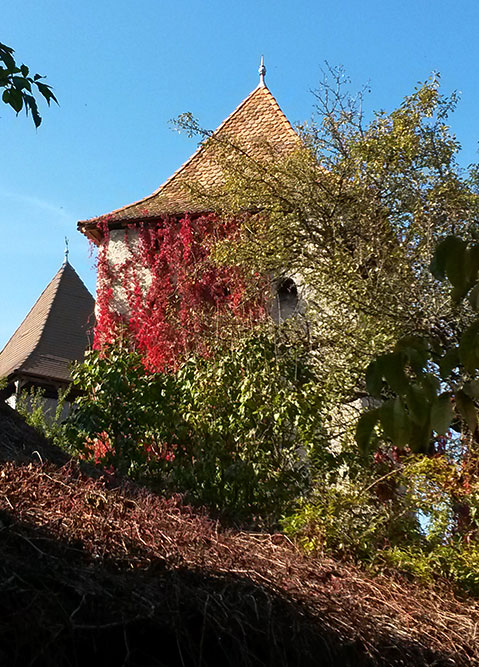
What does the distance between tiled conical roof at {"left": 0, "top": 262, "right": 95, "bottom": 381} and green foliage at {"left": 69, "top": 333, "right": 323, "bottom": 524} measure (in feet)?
41.0

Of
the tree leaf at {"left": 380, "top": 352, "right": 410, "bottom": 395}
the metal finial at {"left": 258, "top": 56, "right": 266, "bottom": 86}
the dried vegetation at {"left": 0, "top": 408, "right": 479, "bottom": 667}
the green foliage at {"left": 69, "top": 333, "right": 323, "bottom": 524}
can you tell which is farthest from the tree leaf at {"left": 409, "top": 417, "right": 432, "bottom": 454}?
the metal finial at {"left": 258, "top": 56, "right": 266, "bottom": 86}

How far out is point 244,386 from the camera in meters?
7.25

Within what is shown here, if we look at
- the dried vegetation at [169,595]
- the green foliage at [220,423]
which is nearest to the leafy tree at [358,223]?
the green foliage at [220,423]

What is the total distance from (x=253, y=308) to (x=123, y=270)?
450cm

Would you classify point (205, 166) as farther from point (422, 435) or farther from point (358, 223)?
point (422, 435)

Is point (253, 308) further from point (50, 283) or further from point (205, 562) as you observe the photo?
point (50, 283)

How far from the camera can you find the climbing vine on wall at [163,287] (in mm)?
11984

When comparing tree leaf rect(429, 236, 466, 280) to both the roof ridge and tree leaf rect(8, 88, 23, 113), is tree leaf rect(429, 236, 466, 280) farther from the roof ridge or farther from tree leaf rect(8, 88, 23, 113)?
the roof ridge

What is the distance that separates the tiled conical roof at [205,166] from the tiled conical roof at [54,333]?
635 cm

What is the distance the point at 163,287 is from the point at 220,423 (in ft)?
20.8

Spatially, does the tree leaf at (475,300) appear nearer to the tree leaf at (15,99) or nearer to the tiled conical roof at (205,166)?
the tree leaf at (15,99)

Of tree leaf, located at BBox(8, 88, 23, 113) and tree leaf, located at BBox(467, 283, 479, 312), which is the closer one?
tree leaf, located at BBox(467, 283, 479, 312)

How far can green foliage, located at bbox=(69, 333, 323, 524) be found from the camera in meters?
7.02

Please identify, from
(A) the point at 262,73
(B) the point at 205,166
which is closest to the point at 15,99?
(B) the point at 205,166
